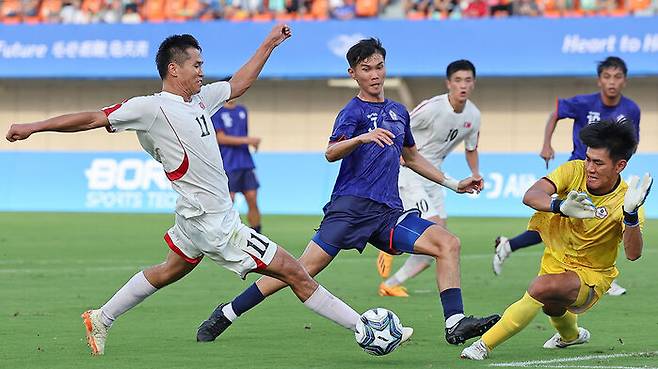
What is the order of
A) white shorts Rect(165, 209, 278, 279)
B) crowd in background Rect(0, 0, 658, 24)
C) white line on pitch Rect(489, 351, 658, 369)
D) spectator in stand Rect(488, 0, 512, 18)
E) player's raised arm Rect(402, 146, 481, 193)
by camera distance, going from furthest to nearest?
1. spectator in stand Rect(488, 0, 512, 18)
2. crowd in background Rect(0, 0, 658, 24)
3. player's raised arm Rect(402, 146, 481, 193)
4. white shorts Rect(165, 209, 278, 279)
5. white line on pitch Rect(489, 351, 658, 369)

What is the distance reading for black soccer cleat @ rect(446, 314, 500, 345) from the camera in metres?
9.05

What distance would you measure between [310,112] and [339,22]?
4727 mm

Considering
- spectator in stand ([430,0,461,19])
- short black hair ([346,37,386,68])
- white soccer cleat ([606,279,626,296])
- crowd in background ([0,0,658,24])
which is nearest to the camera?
short black hair ([346,37,386,68])

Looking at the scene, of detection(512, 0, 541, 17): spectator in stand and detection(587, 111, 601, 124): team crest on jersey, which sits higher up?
detection(512, 0, 541, 17): spectator in stand

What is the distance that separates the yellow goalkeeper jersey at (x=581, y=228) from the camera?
878cm

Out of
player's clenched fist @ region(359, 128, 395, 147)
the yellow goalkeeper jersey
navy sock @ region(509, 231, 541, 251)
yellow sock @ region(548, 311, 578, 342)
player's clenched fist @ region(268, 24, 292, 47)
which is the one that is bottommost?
navy sock @ region(509, 231, 541, 251)

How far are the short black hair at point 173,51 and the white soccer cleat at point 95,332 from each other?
169 centimetres

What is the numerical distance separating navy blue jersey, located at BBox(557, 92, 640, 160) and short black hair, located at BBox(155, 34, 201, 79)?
19.5 feet

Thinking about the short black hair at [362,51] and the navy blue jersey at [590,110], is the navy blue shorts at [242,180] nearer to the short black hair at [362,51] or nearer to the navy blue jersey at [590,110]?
the navy blue jersey at [590,110]

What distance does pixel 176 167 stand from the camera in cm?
906

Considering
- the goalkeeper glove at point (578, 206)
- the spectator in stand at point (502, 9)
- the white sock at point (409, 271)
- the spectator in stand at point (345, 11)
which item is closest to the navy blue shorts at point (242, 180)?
the white sock at point (409, 271)

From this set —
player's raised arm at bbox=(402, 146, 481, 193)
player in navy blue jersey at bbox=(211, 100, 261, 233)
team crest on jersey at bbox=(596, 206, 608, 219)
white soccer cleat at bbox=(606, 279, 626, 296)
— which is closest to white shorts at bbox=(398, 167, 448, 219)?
white soccer cleat at bbox=(606, 279, 626, 296)

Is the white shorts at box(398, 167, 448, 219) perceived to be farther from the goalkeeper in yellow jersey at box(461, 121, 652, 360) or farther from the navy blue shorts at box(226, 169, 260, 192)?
the navy blue shorts at box(226, 169, 260, 192)

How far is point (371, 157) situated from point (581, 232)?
1.78 m
